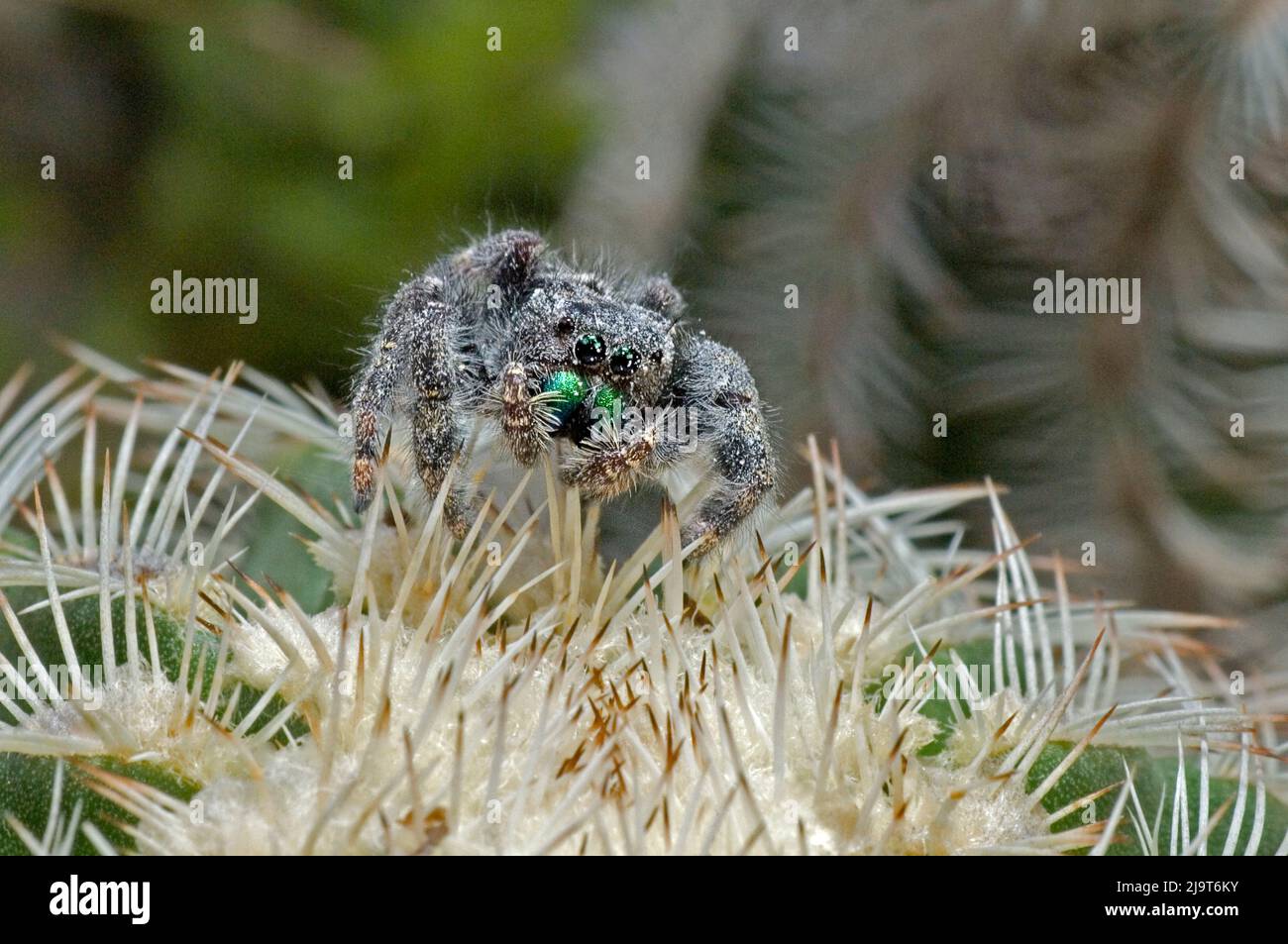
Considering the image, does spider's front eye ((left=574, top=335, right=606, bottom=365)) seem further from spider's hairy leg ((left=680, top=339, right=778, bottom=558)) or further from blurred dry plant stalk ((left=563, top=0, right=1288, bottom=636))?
blurred dry plant stalk ((left=563, top=0, right=1288, bottom=636))

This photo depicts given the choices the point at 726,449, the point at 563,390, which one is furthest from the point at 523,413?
the point at 726,449

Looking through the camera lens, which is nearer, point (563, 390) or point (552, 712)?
point (552, 712)

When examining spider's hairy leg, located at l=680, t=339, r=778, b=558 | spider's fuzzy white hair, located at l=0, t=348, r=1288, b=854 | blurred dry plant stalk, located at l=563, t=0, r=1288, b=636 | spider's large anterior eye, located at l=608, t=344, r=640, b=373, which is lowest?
spider's fuzzy white hair, located at l=0, t=348, r=1288, b=854

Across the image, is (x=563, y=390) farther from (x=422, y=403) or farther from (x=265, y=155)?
(x=265, y=155)

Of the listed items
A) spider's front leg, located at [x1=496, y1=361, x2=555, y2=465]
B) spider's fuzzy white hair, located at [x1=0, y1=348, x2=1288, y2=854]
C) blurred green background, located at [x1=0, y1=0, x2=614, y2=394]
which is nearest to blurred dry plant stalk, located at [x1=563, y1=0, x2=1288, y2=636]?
blurred green background, located at [x1=0, y1=0, x2=614, y2=394]

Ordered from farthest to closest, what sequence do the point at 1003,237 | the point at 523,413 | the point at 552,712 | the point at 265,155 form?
the point at 265,155 → the point at 1003,237 → the point at 523,413 → the point at 552,712

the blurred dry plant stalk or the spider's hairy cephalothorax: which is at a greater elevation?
the blurred dry plant stalk
